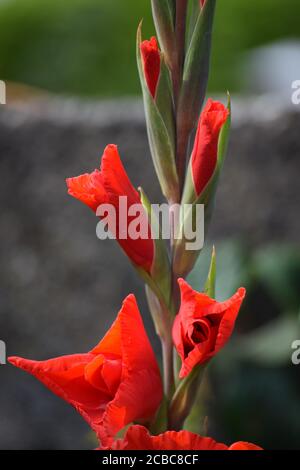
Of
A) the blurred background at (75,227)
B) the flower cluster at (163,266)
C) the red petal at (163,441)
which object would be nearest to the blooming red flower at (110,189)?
A: the flower cluster at (163,266)

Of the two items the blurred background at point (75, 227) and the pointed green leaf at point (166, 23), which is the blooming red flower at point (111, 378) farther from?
the blurred background at point (75, 227)

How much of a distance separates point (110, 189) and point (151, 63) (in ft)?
0.29

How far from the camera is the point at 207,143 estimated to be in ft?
1.77

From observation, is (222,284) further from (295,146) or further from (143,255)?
(143,255)

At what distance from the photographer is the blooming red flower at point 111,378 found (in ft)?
1.70

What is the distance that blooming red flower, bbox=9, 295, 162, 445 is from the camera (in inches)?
20.5

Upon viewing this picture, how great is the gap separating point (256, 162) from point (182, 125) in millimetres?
1583

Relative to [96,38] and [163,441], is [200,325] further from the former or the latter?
[96,38]

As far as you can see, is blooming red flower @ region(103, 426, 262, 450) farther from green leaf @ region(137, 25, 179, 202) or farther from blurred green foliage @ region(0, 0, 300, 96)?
blurred green foliage @ region(0, 0, 300, 96)

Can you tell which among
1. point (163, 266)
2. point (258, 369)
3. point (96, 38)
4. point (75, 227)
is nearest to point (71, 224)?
point (75, 227)

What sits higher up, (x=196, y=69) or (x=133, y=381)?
(x=196, y=69)

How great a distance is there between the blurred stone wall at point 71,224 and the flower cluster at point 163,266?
1534 millimetres

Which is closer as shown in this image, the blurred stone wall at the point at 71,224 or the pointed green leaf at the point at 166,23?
the pointed green leaf at the point at 166,23
